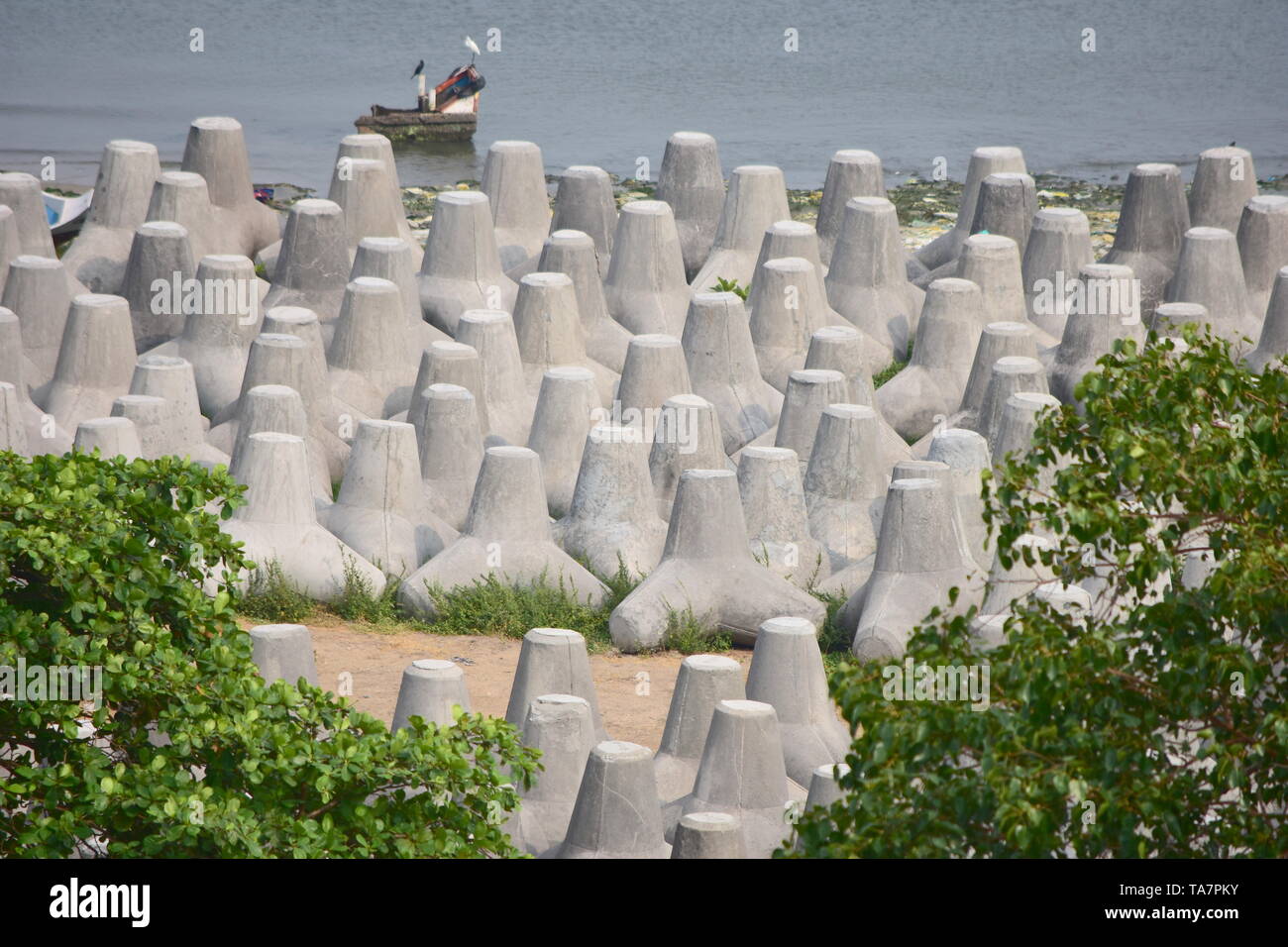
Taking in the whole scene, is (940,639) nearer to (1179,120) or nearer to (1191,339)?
(1191,339)

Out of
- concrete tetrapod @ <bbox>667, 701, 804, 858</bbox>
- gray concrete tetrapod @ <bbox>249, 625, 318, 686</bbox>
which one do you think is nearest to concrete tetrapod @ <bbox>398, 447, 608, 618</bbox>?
gray concrete tetrapod @ <bbox>249, 625, 318, 686</bbox>

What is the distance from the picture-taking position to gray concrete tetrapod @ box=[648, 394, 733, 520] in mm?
9641

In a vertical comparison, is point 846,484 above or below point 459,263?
below

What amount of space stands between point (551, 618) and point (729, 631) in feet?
2.54

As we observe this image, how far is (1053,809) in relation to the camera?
12.7 ft

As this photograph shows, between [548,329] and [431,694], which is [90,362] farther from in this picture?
[431,694]

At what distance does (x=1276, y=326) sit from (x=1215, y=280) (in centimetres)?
76

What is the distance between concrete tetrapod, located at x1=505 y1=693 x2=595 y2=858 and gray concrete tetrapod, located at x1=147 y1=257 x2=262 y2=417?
15.8ft

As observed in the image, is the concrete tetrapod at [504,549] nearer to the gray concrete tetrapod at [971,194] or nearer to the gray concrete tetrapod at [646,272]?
the gray concrete tetrapod at [646,272]

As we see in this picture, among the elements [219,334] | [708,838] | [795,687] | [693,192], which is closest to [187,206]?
[219,334]

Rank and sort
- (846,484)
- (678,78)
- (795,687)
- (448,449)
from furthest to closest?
(678,78), (448,449), (846,484), (795,687)

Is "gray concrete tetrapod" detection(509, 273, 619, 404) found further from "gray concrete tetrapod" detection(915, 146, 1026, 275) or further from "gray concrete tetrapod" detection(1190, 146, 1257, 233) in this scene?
"gray concrete tetrapod" detection(1190, 146, 1257, 233)

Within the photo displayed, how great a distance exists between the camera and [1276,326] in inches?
435

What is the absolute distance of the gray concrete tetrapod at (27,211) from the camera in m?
12.5
